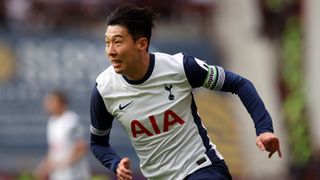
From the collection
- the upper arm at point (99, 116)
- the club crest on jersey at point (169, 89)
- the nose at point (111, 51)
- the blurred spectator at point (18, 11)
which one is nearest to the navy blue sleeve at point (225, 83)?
the club crest on jersey at point (169, 89)

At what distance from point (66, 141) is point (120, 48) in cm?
643

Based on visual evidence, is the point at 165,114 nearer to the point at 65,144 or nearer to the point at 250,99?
the point at 250,99

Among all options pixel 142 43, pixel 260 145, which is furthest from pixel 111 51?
Answer: pixel 260 145

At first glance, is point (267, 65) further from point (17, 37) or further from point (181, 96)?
point (181, 96)

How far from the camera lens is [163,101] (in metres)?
8.13

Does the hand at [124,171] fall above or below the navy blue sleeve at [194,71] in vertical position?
below

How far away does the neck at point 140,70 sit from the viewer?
8070mm

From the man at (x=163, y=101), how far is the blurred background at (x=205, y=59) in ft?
37.2

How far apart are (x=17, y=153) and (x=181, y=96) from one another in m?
12.6

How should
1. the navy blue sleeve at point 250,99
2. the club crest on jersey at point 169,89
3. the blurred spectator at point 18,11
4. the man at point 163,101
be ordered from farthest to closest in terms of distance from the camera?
the blurred spectator at point 18,11, the club crest on jersey at point 169,89, the man at point 163,101, the navy blue sleeve at point 250,99

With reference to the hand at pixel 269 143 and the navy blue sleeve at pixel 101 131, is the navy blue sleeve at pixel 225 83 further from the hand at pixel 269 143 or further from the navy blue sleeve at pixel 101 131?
the navy blue sleeve at pixel 101 131

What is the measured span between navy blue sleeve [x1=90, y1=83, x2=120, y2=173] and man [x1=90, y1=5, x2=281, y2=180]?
10mm

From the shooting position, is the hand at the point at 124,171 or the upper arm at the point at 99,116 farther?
the upper arm at the point at 99,116

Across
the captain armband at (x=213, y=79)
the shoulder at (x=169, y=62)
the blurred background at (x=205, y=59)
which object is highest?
the shoulder at (x=169, y=62)
